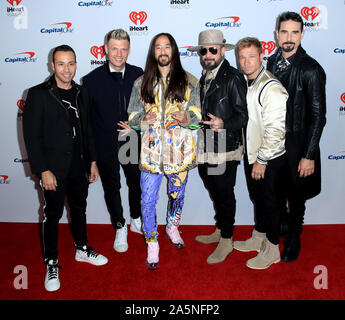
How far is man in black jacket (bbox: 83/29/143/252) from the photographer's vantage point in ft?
9.05

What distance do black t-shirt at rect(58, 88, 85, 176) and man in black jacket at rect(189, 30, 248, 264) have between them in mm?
1018

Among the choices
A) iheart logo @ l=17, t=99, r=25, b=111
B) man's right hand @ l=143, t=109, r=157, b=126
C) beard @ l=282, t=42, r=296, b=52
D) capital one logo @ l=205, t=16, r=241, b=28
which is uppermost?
capital one logo @ l=205, t=16, r=241, b=28

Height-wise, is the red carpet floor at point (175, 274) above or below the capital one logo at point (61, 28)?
below

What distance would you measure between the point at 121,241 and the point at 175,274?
717 mm

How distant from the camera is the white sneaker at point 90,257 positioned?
9.32ft

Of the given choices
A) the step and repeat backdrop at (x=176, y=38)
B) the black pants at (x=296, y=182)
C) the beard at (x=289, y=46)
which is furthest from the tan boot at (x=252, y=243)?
the beard at (x=289, y=46)

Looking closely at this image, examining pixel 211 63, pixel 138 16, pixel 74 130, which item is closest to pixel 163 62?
pixel 211 63

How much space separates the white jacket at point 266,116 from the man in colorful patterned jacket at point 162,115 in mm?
448

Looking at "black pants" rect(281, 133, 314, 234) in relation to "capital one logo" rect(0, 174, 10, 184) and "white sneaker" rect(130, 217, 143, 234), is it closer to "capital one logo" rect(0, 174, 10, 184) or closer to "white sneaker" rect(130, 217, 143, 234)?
"white sneaker" rect(130, 217, 143, 234)

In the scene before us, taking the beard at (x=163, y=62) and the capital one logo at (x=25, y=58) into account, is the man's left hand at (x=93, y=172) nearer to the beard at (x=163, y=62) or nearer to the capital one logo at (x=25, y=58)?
the beard at (x=163, y=62)

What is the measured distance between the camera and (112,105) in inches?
112

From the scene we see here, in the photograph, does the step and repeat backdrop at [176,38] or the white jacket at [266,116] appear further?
the step and repeat backdrop at [176,38]

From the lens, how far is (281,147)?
2484 mm

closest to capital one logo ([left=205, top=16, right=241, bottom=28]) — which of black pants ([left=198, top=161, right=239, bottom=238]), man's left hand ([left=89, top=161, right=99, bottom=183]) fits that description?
black pants ([left=198, top=161, right=239, bottom=238])
